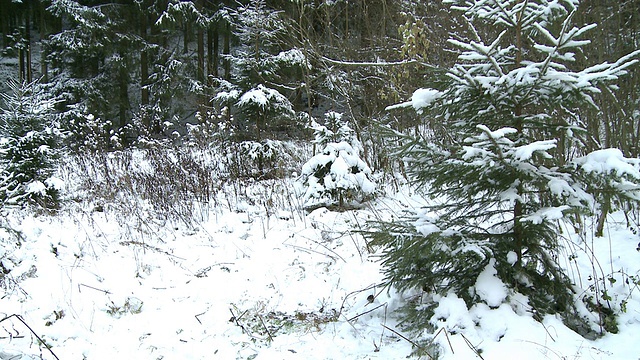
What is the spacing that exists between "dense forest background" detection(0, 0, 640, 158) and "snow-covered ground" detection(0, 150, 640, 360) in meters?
1.41

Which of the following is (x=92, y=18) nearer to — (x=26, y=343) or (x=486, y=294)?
(x=26, y=343)

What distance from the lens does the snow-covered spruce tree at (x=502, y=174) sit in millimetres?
2096

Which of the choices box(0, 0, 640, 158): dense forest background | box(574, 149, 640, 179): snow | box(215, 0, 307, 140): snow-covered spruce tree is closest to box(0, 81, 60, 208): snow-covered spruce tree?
box(0, 0, 640, 158): dense forest background

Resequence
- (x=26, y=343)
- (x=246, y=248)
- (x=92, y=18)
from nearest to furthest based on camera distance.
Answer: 1. (x=26, y=343)
2. (x=246, y=248)
3. (x=92, y=18)

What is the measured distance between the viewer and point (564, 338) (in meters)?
2.19

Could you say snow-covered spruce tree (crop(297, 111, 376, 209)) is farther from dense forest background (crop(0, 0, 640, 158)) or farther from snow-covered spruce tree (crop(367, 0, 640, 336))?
snow-covered spruce tree (crop(367, 0, 640, 336))

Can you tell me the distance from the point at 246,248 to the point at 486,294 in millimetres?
2620

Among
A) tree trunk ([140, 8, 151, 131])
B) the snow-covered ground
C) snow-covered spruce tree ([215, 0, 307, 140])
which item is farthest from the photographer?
tree trunk ([140, 8, 151, 131])

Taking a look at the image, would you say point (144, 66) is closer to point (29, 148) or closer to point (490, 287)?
point (29, 148)

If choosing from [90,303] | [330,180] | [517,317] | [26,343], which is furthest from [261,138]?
[517,317]

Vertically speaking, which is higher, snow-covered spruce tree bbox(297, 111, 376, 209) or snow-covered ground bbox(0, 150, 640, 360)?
snow-covered spruce tree bbox(297, 111, 376, 209)

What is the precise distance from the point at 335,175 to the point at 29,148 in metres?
4.63

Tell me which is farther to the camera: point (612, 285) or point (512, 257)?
point (612, 285)

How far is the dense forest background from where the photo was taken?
13.4ft
